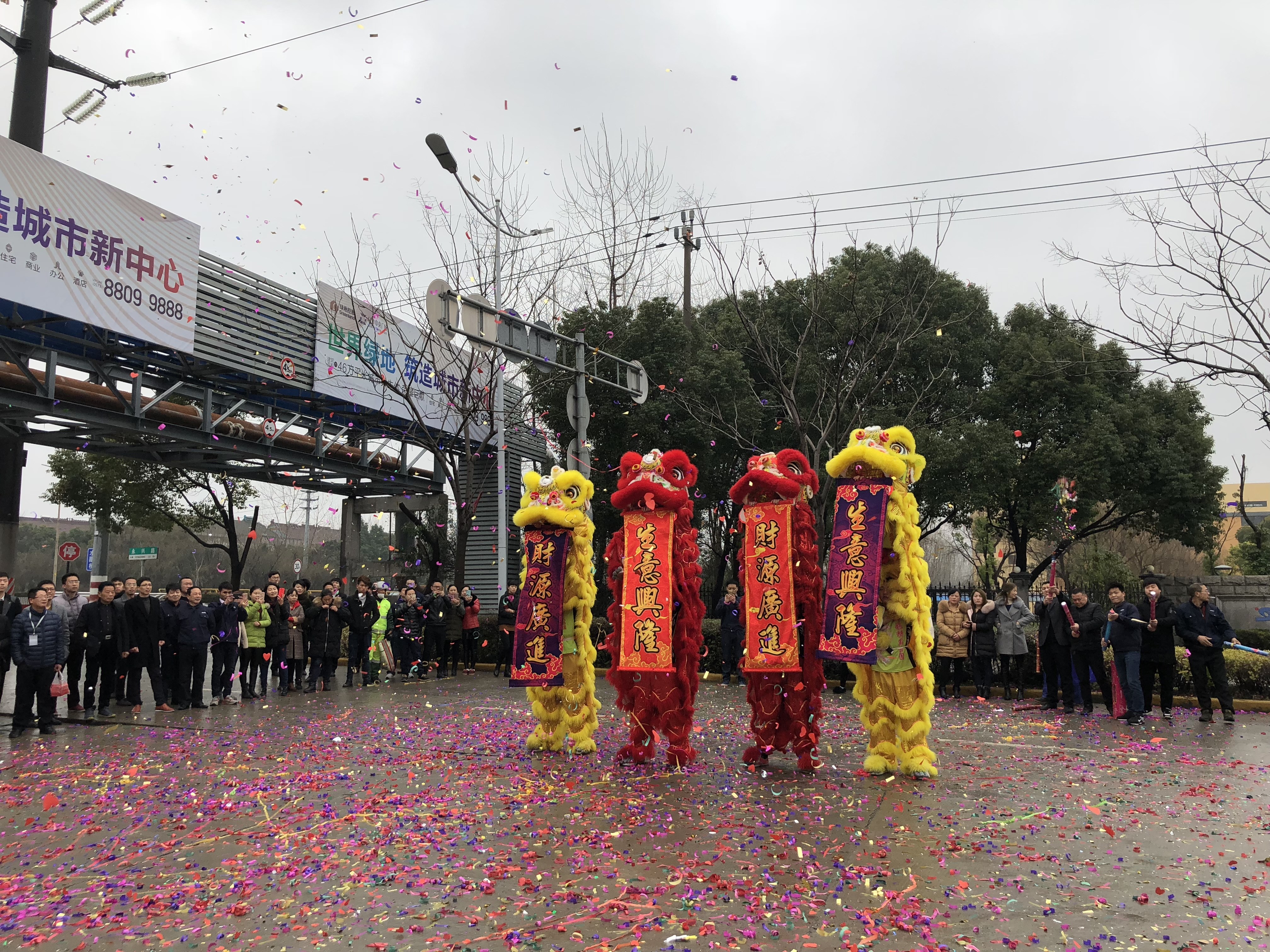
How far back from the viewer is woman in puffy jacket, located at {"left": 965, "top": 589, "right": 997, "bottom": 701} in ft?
42.2

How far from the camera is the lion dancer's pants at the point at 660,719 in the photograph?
26.1 feet

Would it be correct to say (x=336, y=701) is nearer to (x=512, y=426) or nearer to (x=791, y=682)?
(x=791, y=682)

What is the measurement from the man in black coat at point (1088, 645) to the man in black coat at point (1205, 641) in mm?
920

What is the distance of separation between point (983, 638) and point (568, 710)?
6966mm

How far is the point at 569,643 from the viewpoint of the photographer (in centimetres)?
852

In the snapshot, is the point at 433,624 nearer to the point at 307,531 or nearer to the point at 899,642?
the point at 899,642

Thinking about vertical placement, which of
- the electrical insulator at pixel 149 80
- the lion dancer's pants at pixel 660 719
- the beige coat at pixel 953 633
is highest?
the electrical insulator at pixel 149 80

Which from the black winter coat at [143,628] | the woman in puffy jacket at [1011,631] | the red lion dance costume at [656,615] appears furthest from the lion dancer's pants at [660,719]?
the black winter coat at [143,628]

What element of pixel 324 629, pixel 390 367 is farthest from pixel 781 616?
pixel 390 367

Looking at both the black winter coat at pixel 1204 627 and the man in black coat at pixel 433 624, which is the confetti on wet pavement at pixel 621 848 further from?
the man in black coat at pixel 433 624

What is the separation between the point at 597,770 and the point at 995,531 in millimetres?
19133

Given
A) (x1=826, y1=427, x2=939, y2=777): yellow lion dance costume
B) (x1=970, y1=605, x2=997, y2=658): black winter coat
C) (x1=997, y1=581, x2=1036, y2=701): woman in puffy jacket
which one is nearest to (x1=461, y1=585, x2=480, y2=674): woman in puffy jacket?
(x1=970, y1=605, x2=997, y2=658): black winter coat

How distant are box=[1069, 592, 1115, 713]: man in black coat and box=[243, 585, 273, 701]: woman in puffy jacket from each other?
10.8 meters

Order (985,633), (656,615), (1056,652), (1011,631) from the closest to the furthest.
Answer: (656,615), (1056,652), (1011,631), (985,633)
